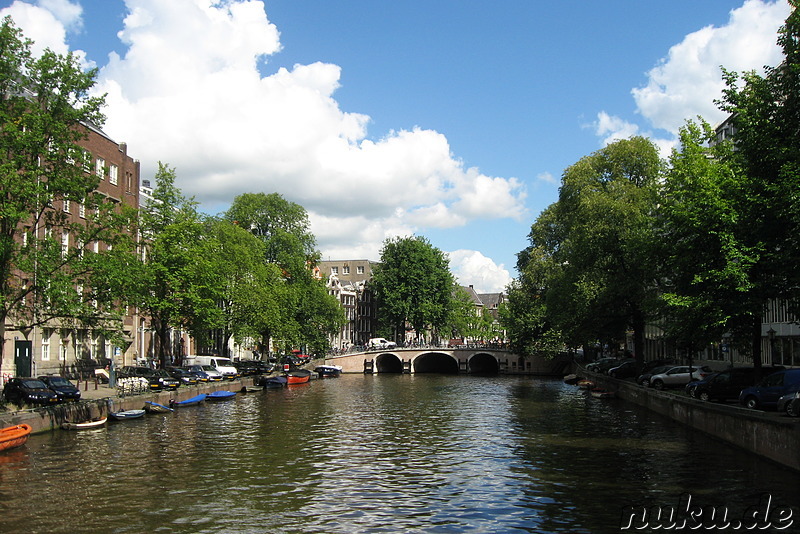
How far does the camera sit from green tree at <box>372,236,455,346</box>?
11931cm

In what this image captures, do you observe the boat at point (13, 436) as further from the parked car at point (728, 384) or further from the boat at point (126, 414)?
the parked car at point (728, 384)

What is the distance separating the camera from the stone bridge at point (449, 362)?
105062 mm

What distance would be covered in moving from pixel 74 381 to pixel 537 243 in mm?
66349

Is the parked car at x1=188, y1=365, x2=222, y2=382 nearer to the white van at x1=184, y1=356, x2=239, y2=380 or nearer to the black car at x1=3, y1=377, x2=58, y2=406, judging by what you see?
the white van at x1=184, y1=356, x2=239, y2=380

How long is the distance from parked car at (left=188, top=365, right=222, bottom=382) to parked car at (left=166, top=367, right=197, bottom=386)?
4.70ft

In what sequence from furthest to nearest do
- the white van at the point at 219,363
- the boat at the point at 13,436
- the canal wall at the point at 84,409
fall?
the white van at the point at 219,363
the canal wall at the point at 84,409
the boat at the point at 13,436

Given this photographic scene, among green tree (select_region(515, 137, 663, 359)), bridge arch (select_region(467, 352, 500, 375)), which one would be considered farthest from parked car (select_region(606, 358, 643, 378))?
bridge arch (select_region(467, 352, 500, 375))

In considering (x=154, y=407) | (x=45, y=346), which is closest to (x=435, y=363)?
(x=45, y=346)

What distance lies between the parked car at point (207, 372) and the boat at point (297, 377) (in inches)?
431

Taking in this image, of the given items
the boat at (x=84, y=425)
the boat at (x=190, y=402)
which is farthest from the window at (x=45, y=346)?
the boat at (x=84, y=425)

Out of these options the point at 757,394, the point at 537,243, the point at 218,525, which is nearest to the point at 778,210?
the point at 757,394

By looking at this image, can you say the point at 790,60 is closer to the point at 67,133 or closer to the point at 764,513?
the point at 764,513

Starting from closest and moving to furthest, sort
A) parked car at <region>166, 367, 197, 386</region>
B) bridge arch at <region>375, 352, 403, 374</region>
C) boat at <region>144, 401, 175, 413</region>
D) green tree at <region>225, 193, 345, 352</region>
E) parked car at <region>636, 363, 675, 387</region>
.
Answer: boat at <region>144, 401, 175, 413</region> → parked car at <region>636, 363, 675, 387</region> → parked car at <region>166, 367, 197, 386</region> → green tree at <region>225, 193, 345, 352</region> → bridge arch at <region>375, 352, 403, 374</region>

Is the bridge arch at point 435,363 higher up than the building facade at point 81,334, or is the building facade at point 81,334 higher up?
the building facade at point 81,334
